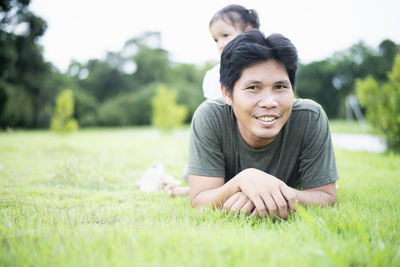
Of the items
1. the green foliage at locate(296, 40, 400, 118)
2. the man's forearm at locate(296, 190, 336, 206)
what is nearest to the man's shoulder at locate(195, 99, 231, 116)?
the man's forearm at locate(296, 190, 336, 206)

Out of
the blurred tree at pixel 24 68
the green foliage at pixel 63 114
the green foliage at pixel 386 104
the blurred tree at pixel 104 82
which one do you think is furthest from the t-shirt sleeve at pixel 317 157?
the blurred tree at pixel 104 82

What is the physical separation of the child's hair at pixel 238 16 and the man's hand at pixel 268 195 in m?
2.59

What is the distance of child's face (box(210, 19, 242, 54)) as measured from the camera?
386 centimetres

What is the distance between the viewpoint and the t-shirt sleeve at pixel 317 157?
2.30 metres

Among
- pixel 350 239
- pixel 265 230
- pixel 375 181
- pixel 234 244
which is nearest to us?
pixel 234 244

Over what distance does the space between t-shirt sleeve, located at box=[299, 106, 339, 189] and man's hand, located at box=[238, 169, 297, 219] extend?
441 mm

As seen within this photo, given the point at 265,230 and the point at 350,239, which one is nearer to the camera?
the point at 350,239

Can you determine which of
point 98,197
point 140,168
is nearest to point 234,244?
point 98,197

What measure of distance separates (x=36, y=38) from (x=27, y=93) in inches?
254

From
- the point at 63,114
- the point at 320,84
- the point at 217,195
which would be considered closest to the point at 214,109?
the point at 217,195

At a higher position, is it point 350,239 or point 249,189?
point 249,189

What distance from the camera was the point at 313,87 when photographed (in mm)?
43312

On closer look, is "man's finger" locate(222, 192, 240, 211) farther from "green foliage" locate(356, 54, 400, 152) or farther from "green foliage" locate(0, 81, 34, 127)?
"green foliage" locate(0, 81, 34, 127)

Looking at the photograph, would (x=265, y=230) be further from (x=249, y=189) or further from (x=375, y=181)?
(x=375, y=181)
